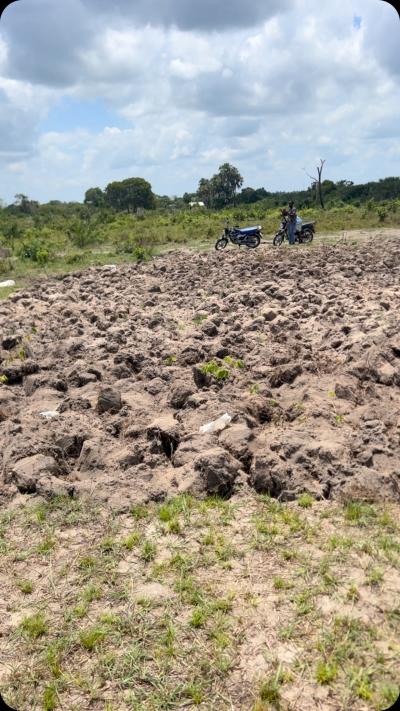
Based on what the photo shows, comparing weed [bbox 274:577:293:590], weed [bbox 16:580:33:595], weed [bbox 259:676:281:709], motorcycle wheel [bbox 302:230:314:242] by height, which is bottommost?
weed [bbox 259:676:281:709]

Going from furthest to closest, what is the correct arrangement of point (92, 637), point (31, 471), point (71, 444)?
1. point (71, 444)
2. point (31, 471)
3. point (92, 637)

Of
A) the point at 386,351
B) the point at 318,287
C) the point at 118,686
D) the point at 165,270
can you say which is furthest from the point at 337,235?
the point at 118,686

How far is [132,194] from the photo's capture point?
58250mm

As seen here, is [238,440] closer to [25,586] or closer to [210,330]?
[25,586]

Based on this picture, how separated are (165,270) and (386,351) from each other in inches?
373

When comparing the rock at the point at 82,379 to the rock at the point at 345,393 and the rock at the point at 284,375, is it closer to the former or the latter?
the rock at the point at 284,375

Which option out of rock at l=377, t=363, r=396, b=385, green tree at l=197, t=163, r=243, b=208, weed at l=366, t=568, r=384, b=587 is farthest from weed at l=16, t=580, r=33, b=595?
green tree at l=197, t=163, r=243, b=208

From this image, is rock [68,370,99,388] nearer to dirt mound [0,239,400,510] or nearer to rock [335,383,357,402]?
dirt mound [0,239,400,510]

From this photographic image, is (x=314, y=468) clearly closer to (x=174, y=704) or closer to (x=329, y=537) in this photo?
(x=329, y=537)

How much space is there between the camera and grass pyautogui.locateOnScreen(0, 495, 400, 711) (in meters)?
2.61

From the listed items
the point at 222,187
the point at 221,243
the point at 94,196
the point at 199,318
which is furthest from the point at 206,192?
the point at 199,318

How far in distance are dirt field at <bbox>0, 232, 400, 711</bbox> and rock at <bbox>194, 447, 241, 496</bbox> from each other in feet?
0.04

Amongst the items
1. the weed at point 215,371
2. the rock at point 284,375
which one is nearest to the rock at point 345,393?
the rock at point 284,375

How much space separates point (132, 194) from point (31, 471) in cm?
5636
